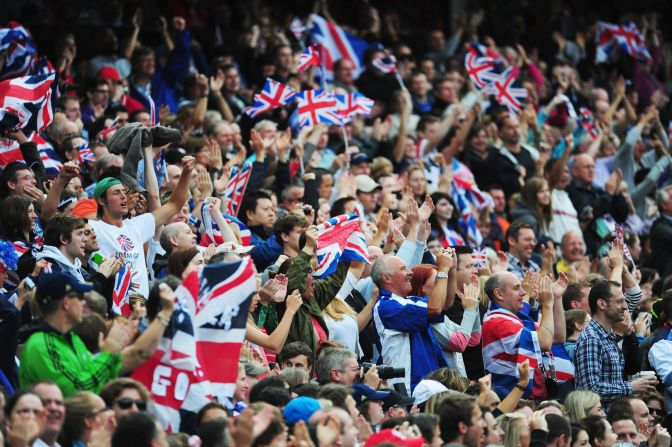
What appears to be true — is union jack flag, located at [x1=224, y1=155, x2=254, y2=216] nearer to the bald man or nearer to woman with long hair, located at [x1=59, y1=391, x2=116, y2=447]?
the bald man

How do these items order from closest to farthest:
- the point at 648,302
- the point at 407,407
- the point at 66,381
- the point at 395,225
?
the point at 66,381 → the point at 407,407 → the point at 395,225 → the point at 648,302

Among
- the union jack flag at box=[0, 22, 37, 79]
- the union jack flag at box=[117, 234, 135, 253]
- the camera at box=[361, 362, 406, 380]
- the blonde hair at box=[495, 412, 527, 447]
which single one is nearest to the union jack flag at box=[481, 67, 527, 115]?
the union jack flag at box=[0, 22, 37, 79]

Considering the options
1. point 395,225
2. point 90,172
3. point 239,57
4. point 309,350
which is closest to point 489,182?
point 239,57

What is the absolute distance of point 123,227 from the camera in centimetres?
1088

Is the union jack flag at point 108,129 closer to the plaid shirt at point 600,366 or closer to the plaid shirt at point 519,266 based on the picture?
the plaid shirt at point 519,266

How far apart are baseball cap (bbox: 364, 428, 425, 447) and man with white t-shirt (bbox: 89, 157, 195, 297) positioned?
8.50 feet

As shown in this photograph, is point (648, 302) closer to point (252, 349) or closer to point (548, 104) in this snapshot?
point (252, 349)

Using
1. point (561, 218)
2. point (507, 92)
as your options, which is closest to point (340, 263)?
point (561, 218)

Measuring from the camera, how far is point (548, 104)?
2078 cm

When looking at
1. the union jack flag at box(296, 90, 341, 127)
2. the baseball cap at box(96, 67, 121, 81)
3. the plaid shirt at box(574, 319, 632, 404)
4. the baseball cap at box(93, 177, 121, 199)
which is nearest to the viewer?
the baseball cap at box(93, 177, 121, 199)

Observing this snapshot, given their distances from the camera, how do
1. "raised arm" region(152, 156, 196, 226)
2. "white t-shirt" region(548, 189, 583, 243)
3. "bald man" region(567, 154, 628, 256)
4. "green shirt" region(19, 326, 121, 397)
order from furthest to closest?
1. "bald man" region(567, 154, 628, 256)
2. "white t-shirt" region(548, 189, 583, 243)
3. "raised arm" region(152, 156, 196, 226)
4. "green shirt" region(19, 326, 121, 397)

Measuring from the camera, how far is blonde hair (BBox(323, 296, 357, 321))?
11188 millimetres

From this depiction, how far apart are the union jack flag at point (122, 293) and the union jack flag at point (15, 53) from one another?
4.79 m

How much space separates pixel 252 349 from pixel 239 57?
8.88 metres
